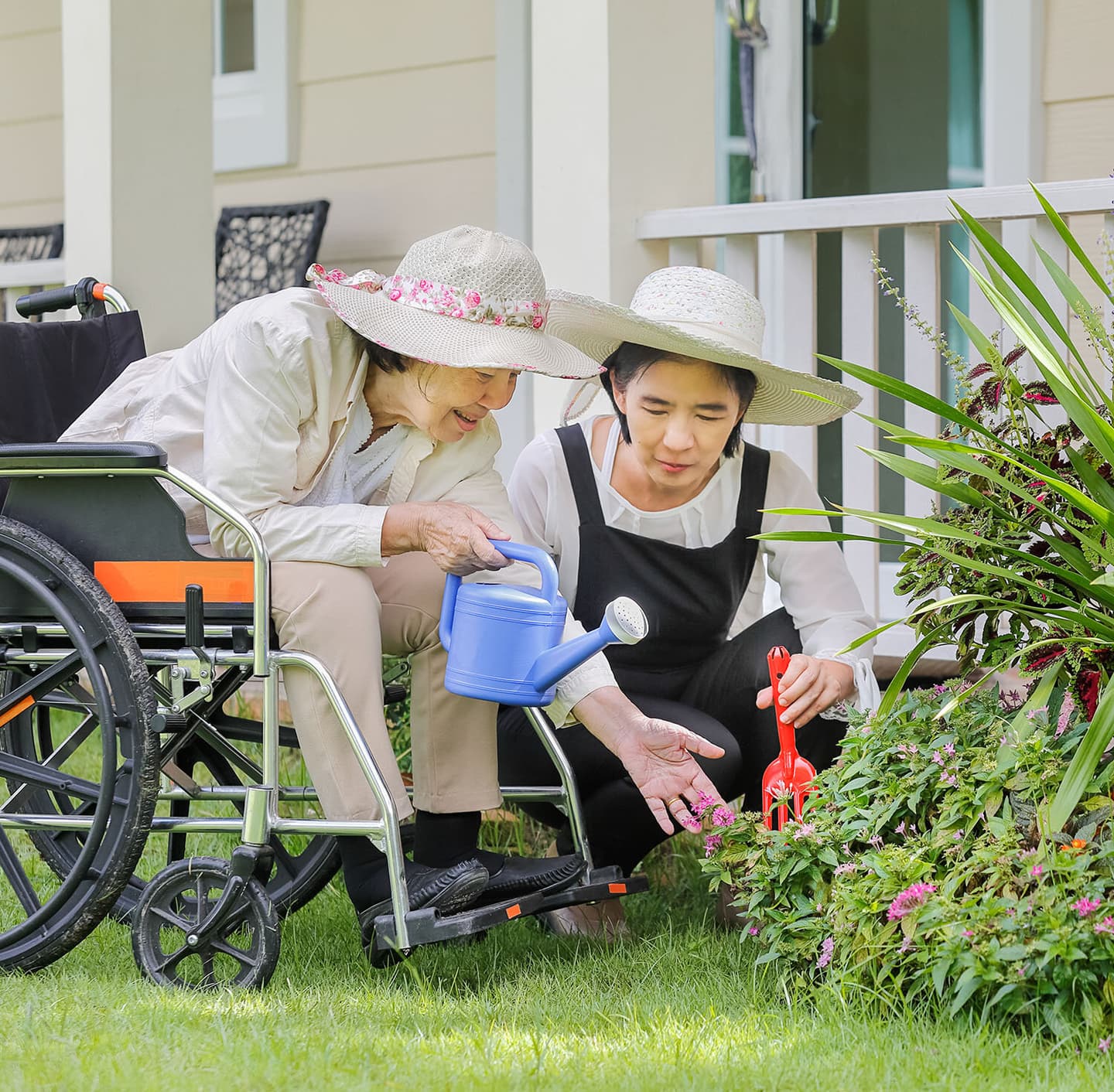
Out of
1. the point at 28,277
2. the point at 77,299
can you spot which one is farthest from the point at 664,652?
the point at 28,277

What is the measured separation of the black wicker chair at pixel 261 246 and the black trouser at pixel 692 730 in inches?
100

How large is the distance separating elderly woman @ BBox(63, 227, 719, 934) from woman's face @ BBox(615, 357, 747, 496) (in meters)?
0.15

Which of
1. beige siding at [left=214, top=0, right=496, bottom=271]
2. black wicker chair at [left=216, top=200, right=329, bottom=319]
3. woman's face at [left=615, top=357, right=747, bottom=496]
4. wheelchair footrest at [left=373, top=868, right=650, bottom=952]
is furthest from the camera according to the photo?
black wicker chair at [left=216, top=200, right=329, bottom=319]

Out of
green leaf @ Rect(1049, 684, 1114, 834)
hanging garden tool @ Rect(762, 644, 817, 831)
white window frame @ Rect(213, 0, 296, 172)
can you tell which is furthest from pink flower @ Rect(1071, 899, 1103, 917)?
white window frame @ Rect(213, 0, 296, 172)

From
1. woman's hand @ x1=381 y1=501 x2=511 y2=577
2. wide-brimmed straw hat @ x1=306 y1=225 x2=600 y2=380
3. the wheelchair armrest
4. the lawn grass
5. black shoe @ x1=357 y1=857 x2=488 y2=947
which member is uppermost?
wide-brimmed straw hat @ x1=306 y1=225 x2=600 y2=380

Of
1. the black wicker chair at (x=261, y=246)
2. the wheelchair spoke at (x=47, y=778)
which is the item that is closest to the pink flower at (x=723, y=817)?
the wheelchair spoke at (x=47, y=778)

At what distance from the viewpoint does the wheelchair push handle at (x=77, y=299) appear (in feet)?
9.37

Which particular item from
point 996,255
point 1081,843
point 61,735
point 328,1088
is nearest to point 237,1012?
point 328,1088

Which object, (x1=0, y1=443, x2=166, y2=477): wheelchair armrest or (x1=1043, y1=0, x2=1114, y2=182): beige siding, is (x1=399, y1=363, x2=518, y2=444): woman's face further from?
(x1=1043, y1=0, x2=1114, y2=182): beige siding

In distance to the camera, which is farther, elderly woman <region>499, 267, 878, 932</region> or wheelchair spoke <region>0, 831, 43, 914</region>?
elderly woman <region>499, 267, 878, 932</region>

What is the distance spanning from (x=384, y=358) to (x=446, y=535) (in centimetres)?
33

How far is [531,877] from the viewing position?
2283 mm

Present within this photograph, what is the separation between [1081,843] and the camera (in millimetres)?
1861

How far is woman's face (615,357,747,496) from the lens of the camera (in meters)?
2.54
